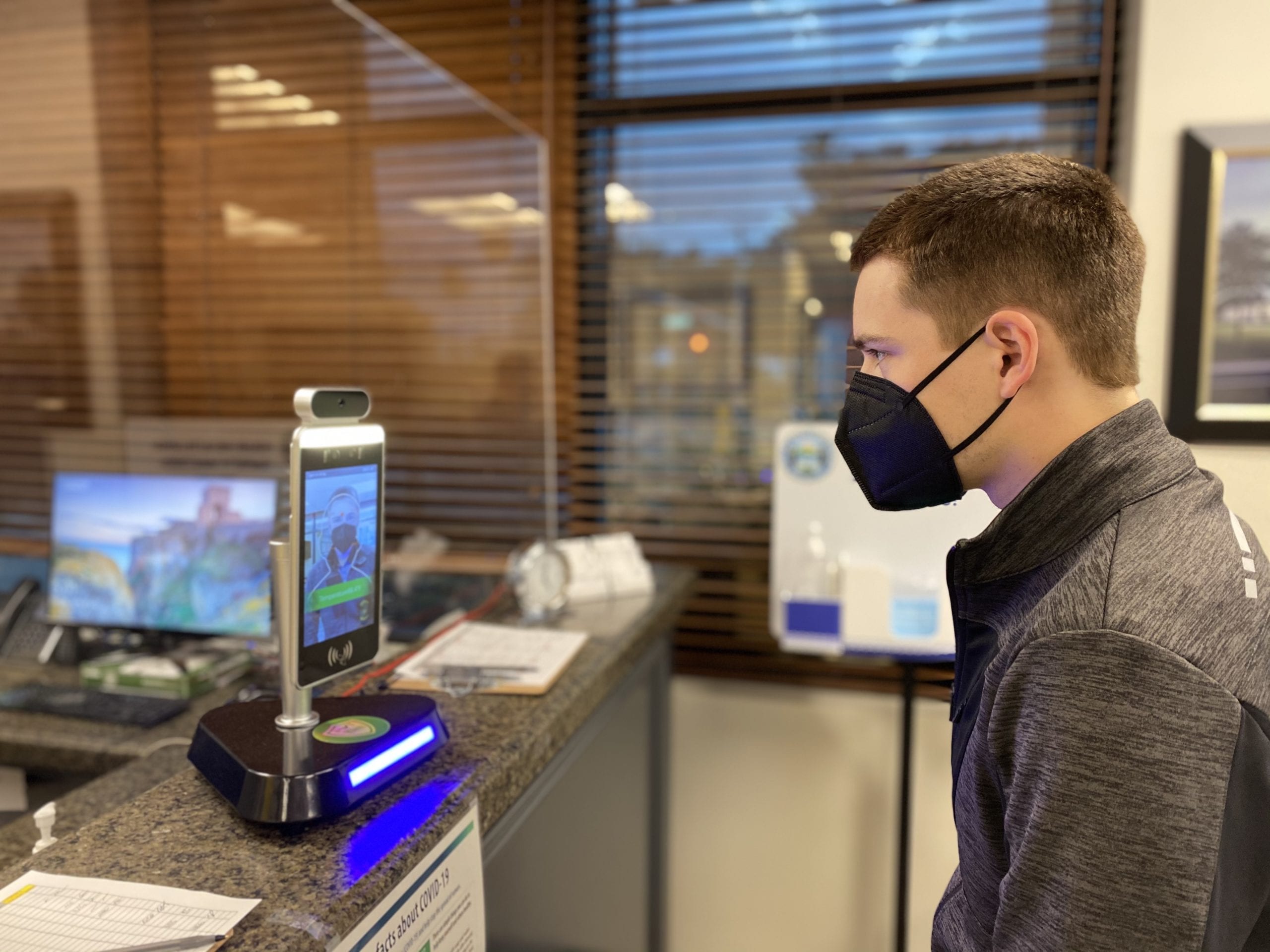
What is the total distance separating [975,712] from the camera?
2.95 ft

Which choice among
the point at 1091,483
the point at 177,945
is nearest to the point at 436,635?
the point at 177,945

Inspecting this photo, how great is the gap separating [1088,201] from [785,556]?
1415 millimetres

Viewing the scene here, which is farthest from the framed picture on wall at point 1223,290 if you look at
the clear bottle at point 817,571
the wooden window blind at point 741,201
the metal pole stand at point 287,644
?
the metal pole stand at point 287,644

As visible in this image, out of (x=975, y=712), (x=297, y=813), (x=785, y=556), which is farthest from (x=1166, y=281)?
(x=297, y=813)

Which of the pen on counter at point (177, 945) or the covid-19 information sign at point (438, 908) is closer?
the pen on counter at point (177, 945)

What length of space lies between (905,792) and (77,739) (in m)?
1.78

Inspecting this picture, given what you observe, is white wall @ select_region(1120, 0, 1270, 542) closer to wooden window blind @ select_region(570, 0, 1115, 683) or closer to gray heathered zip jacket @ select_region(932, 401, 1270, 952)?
wooden window blind @ select_region(570, 0, 1115, 683)

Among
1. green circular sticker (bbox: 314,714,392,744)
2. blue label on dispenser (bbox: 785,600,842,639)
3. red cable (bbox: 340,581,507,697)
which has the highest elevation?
green circular sticker (bbox: 314,714,392,744)

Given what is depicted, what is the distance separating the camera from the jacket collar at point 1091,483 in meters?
0.81

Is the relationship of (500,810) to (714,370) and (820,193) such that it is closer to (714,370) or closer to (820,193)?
(714,370)

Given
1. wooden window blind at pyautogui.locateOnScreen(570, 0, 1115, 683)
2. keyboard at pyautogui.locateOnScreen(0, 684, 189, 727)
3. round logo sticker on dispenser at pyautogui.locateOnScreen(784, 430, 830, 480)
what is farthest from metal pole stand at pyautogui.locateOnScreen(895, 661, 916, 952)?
keyboard at pyautogui.locateOnScreen(0, 684, 189, 727)

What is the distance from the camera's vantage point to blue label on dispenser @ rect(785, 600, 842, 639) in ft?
6.65

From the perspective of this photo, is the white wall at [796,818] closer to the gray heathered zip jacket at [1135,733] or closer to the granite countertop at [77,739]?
the granite countertop at [77,739]

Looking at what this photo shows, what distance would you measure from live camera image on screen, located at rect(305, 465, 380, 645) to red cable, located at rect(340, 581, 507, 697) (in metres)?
0.23
